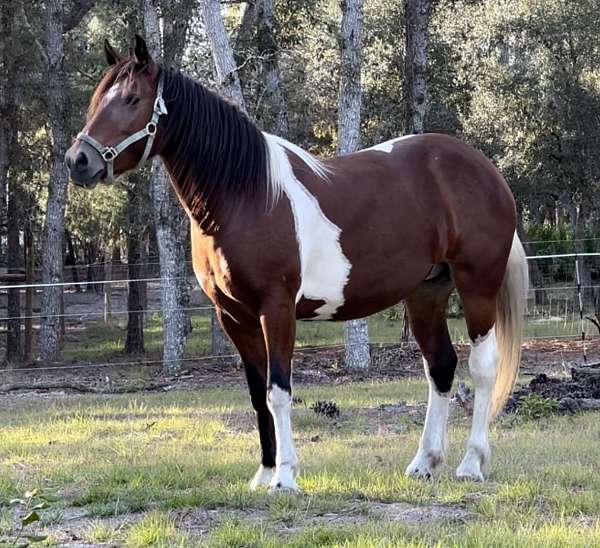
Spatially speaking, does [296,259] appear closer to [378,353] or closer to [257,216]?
[257,216]

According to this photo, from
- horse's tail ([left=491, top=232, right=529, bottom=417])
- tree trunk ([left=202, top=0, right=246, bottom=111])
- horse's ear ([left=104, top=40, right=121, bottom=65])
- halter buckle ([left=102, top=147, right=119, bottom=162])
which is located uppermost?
tree trunk ([left=202, top=0, right=246, bottom=111])

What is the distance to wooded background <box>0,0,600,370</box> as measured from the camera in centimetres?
1322

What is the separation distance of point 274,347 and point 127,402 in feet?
17.9

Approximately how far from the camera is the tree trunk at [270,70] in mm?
13117

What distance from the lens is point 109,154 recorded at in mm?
4039

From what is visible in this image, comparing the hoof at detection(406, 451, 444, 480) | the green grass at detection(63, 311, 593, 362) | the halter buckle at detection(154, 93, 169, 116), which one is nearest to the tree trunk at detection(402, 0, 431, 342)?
the green grass at detection(63, 311, 593, 362)

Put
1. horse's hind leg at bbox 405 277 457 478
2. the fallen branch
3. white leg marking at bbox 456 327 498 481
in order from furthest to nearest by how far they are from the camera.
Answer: the fallen branch
horse's hind leg at bbox 405 277 457 478
white leg marking at bbox 456 327 498 481

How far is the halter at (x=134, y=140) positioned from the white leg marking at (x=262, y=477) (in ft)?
5.69

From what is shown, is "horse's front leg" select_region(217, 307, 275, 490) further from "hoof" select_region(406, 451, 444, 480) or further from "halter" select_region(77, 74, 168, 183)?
"halter" select_region(77, 74, 168, 183)

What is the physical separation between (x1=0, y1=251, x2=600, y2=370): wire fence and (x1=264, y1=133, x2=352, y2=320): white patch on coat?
9.22 meters

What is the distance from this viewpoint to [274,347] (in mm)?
4098

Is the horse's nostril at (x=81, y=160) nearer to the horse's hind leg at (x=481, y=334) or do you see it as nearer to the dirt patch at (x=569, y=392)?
the horse's hind leg at (x=481, y=334)

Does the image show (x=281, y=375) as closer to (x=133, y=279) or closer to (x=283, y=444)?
(x=283, y=444)

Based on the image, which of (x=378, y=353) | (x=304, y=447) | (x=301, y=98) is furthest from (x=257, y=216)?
(x=301, y=98)
